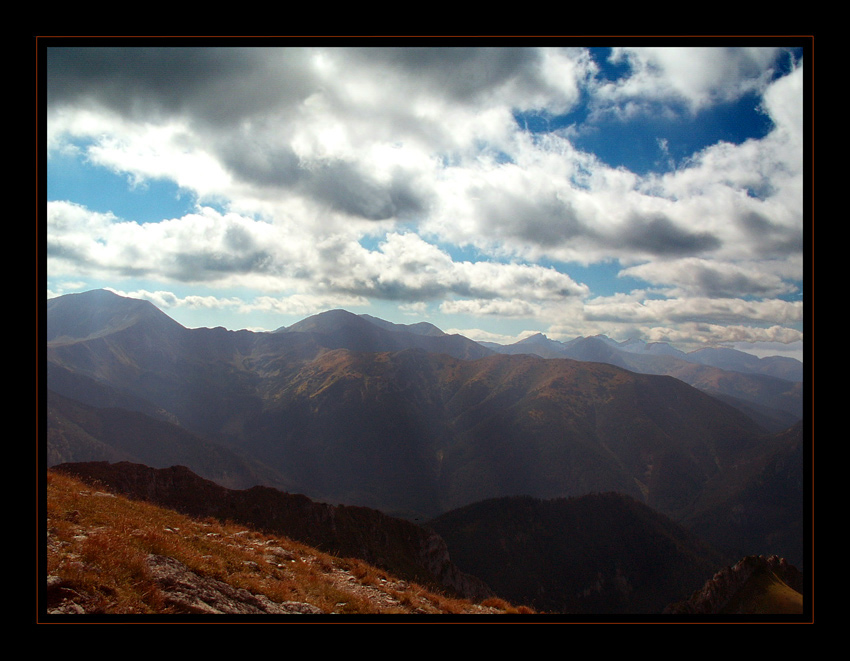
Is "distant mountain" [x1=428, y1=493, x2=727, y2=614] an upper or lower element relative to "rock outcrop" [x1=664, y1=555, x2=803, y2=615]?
lower

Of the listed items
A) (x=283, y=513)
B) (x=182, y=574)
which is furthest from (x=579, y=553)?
(x=182, y=574)

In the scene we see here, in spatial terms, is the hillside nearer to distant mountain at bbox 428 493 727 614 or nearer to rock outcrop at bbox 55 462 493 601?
rock outcrop at bbox 55 462 493 601

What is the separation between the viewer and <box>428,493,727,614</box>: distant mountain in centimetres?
13375

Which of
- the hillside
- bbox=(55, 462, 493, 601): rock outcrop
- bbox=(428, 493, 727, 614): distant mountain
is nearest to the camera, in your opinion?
the hillside

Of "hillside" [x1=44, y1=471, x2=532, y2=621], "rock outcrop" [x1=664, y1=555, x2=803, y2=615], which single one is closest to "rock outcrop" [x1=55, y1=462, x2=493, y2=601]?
"hillside" [x1=44, y1=471, x2=532, y2=621]

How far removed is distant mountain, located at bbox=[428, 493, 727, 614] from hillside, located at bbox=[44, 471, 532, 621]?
417 feet

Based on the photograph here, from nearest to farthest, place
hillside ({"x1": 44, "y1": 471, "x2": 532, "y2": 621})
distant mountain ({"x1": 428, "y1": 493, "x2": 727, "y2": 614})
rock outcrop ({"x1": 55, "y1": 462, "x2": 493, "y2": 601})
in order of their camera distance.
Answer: hillside ({"x1": 44, "y1": 471, "x2": 532, "y2": 621}) < rock outcrop ({"x1": 55, "y1": 462, "x2": 493, "y2": 601}) < distant mountain ({"x1": 428, "y1": 493, "x2": 727, "y2": 614})

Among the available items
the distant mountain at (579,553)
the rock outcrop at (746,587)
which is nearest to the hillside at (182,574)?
the rock outcrop at (746,587)

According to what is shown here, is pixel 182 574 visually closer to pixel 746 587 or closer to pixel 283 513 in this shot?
pixel 283 513

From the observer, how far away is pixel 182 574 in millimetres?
8391

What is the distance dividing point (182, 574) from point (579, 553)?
173 meters
